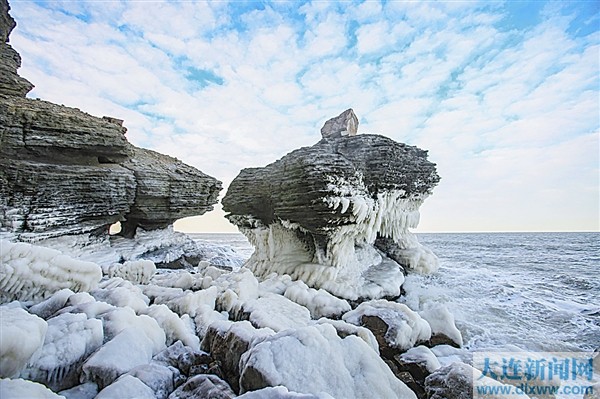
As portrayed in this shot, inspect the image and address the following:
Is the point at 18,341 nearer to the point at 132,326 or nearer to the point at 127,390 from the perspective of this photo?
the point at 127,390

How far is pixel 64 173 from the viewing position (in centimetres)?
1266

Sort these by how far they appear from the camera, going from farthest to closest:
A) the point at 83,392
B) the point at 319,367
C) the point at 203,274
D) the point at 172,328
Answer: the point at 203,274, the point at 172,328, the point at 319,367, the point at 83,392

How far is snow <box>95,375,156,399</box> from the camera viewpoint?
2.33 m

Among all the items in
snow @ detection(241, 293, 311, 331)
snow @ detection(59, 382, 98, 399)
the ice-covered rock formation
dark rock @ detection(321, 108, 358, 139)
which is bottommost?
snow @ detection(241, 293, 311, 331)

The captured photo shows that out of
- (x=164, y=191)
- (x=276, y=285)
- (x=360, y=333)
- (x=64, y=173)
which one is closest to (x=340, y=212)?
(x=276, y=285)

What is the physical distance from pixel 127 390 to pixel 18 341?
962mm

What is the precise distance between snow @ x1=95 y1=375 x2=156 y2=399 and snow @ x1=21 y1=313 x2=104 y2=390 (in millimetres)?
685

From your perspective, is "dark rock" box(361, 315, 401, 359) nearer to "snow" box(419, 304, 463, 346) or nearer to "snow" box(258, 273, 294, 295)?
"snow" box(419, 304, 463, 346)

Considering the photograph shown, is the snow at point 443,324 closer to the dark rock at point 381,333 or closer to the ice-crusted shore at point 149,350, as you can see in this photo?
the ice-crusted shore at point 149,350

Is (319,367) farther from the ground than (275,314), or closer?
farther from the ground

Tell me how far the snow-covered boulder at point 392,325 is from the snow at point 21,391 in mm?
4522

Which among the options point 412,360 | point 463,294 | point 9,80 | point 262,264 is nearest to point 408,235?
point 463,294

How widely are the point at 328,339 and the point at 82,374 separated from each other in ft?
8.12

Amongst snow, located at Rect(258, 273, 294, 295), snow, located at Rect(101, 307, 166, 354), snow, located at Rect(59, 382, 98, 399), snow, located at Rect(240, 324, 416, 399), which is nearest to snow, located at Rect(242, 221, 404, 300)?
snow, located at Rect(258, 273, 294, 295)
